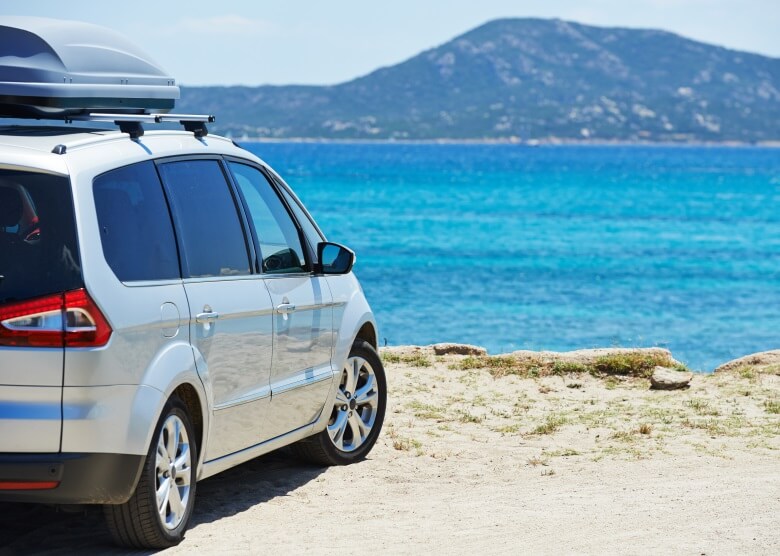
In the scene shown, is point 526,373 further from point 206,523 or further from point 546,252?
point 546,252

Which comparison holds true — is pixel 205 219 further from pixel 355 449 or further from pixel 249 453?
pixel 355 449

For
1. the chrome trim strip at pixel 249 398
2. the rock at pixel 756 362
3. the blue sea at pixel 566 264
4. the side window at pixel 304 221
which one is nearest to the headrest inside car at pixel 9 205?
the chrome trim strip at pixel 249 398

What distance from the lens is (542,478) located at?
25.4 ft

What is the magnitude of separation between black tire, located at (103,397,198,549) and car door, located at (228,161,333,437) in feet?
3.70

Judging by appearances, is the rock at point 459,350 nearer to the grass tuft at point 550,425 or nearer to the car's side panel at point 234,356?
the grass tuft at point 550,425

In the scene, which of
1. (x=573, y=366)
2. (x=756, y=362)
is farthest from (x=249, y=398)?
(x=756, y=362)

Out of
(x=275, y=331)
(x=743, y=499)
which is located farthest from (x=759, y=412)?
(x=275, y=331)

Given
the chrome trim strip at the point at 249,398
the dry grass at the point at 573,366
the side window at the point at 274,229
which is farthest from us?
the dry grass at the point at 573,366

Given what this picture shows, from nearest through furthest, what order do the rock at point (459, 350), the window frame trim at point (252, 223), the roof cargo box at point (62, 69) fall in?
the roof cargo box at point (62, 69)
the window frame trim at point (252, 223)
the rock at point (459, 350)

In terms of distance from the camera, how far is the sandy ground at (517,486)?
6043 mm

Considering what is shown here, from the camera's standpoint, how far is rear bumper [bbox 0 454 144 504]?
16.7 ft

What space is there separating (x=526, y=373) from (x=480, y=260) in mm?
32198

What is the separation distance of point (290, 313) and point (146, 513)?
165cm

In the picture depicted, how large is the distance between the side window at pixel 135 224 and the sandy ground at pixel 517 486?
4.12 feet
